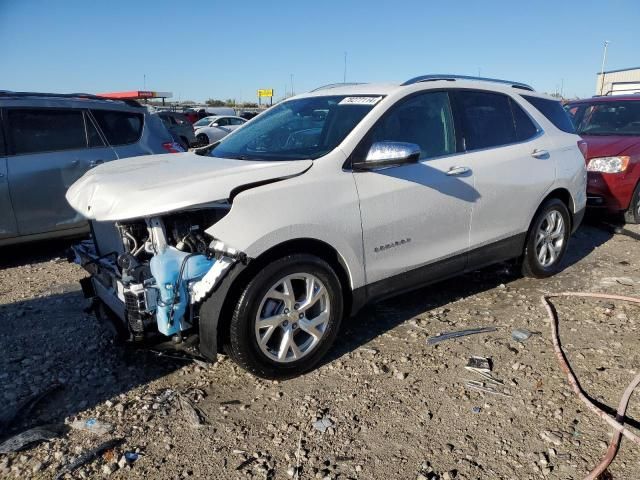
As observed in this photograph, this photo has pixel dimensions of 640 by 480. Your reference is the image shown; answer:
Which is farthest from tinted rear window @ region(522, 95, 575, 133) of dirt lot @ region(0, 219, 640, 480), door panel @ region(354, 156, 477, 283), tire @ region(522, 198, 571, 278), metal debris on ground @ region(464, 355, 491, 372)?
metal debris on ground @ region(464, 355, 491, 372)

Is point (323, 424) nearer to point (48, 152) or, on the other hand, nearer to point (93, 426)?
point (93, 426)

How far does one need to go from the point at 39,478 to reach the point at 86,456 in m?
0.22

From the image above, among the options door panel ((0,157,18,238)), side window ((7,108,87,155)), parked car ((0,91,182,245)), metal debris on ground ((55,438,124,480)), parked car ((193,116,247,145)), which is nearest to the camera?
metal debris on ground ((55,438,124,480))

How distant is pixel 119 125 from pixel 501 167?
4357 millimetres

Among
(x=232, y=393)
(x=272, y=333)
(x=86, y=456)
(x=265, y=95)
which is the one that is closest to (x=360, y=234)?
(x=272, y=333)

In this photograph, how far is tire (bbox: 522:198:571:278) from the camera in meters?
4.84

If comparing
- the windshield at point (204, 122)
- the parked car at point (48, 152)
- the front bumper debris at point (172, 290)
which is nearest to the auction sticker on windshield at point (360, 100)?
the front bumper debris at point (172, 290)

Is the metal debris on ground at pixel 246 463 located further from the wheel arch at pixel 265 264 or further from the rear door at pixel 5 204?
the rear door at pixel 5 204

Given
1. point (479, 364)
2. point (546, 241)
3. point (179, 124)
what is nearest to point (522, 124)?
point (546, 241)

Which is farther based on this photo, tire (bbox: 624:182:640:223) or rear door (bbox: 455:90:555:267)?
→ tire (bbox: 624:182:640:223)

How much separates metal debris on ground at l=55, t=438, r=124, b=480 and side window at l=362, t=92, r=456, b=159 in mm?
2331

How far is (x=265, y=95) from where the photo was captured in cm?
4494

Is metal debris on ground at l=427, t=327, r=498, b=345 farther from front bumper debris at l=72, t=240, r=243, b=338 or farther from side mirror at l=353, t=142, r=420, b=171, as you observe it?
front bumper debris at l=72, t=240, r=243, b=338

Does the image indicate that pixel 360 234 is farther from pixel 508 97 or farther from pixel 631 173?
pixel 631 173
